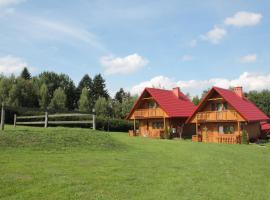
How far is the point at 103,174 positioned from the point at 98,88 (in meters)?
83.1

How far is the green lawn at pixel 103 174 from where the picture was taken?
8344mm

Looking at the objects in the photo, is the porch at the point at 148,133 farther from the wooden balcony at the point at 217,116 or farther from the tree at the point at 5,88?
the tree at the point at 5,88

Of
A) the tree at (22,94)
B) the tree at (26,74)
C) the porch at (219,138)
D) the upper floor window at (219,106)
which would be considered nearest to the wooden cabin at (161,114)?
the porch at (219,138)

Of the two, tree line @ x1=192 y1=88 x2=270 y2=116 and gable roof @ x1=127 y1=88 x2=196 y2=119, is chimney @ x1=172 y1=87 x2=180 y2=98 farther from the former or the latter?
tree line @ x1=192 y1=88 x2=270 y2=116

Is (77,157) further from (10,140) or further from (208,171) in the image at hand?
(208,171)

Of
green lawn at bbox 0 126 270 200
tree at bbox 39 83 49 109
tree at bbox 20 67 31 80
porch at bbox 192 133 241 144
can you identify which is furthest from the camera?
tree at bbox 20 67 31 80

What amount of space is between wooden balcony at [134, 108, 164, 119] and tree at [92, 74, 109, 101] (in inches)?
1980

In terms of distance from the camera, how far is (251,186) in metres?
10.3

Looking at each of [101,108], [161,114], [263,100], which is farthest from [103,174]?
[101,108]

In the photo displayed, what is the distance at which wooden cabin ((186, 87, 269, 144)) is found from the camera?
32.4m

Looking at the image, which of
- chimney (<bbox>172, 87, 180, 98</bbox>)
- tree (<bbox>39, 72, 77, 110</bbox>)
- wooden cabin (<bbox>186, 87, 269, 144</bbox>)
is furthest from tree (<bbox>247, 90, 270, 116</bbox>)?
tree (<bbox>39, 72, 77, 110</bbox>)

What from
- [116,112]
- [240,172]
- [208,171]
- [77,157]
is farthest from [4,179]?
[116,112]

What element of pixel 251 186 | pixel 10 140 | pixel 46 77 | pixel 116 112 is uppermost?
pixel 46 77

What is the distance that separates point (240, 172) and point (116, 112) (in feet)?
215
